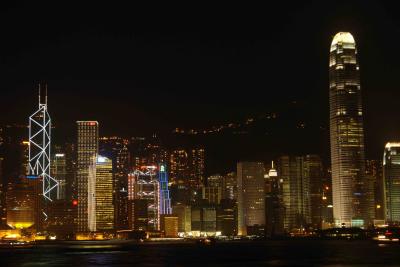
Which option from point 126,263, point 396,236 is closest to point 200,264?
point 126,263

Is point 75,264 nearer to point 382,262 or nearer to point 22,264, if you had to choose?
point 22,264

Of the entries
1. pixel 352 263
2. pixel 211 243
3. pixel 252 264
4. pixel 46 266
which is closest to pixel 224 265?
pixel 252 264

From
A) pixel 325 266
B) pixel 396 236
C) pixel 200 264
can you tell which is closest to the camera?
pixel 325 266

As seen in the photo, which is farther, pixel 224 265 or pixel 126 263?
pixel 126 263

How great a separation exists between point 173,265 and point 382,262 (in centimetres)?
2522

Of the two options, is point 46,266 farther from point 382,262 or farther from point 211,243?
point 211,243

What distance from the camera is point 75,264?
90938mm

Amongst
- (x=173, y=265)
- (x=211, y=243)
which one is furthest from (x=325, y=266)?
(x=211, y=243)

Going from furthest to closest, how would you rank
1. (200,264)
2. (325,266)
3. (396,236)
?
Result: (396,236) → (200,264) → (325,266)

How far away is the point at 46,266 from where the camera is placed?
287ft

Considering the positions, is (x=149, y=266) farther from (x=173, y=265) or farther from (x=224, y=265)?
(x=224, y=265)

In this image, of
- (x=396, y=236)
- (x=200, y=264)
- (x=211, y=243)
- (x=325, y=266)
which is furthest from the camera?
(x=396, y=236)

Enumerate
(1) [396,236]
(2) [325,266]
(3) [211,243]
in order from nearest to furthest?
(2) [325,266]
(3) [211,243]
(1) [396,236]

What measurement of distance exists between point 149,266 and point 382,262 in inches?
1106
